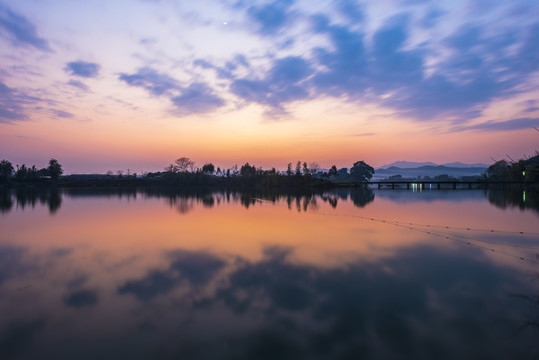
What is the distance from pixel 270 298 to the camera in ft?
27.2

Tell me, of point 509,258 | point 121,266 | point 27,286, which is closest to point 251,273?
point 121,266

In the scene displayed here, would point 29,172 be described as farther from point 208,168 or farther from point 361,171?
point 361,171

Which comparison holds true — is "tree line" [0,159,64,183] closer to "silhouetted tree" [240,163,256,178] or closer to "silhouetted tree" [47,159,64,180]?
"silhouetted tree" [47,159,64,180]

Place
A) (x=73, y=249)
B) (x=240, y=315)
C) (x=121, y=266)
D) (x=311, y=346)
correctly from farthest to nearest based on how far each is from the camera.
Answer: (x=73, y=249), (x=121, y=266), (x=240, y=315), (x=311, y=346)

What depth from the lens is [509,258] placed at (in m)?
12.4

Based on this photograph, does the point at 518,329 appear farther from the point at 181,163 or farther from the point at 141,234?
the point at 181,163

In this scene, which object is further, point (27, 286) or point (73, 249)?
point (73, 249)

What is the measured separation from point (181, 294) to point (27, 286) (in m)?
5.50

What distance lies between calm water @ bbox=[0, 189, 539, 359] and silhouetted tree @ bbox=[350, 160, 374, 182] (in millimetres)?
166490

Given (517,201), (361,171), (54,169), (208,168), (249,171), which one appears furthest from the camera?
(361,171)

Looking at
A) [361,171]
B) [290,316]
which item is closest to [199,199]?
[290,316]

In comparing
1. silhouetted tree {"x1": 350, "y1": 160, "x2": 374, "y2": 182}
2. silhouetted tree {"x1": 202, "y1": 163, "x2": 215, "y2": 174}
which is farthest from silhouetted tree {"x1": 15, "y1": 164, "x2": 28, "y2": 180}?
silhouetted tree {"x1": 350, "y1": 160, "x2": 374, "y2": 182}

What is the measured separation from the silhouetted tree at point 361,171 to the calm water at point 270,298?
166m

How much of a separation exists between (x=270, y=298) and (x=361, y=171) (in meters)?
180
